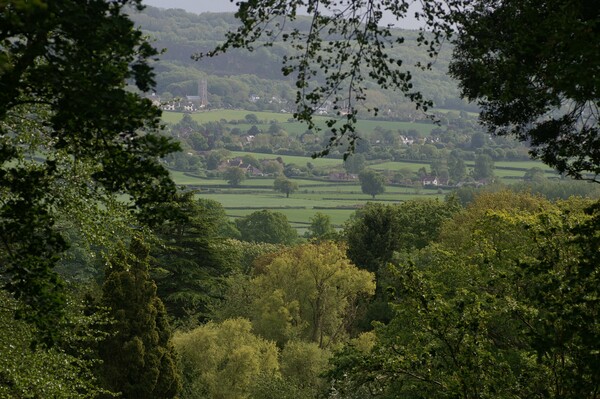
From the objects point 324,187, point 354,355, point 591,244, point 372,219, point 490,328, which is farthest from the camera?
point 324,187

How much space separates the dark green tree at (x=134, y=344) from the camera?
78.9 feet

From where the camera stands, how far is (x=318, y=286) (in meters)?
41.4

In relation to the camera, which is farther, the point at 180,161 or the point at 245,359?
the point at 180,161

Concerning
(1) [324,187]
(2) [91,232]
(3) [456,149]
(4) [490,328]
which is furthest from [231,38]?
(3) [456,149]

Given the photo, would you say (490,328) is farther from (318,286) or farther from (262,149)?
(262,149)

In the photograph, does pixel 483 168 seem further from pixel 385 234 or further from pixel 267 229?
pixel 385 234

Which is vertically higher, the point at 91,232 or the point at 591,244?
the point at 591,244

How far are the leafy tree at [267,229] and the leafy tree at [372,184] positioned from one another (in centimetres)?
3890

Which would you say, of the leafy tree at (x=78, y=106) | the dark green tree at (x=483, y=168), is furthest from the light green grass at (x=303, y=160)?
the leafy tree at (x=78, y=106)

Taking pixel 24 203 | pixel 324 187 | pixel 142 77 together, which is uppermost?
pixel 142 77

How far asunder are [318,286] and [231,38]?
3326 centimetres

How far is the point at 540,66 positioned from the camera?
885cm

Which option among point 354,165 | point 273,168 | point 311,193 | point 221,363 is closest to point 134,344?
point 221,363

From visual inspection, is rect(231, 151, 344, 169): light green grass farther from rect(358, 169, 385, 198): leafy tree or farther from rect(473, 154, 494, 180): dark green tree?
rect(358, 169, 385, 198): leafy tree
